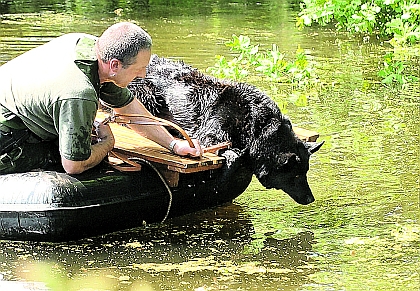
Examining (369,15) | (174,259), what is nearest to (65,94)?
(174,259)

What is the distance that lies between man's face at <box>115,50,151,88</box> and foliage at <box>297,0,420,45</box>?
934 centimetres

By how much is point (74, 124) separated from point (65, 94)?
0.21m

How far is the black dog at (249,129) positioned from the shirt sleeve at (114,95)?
71 cm

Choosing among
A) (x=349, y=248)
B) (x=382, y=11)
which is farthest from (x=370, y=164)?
(x=382, y=11)

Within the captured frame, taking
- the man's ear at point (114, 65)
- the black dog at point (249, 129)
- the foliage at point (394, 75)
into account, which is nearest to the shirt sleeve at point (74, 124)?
the man's ear at point (114, 65)

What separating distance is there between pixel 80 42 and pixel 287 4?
18117 mm

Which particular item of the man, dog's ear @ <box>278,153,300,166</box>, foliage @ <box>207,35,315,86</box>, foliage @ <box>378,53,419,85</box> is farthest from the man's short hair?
foliage @ <box>378,53,419,85</box>

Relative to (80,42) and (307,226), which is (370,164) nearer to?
(307,226)

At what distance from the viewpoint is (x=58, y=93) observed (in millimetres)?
5449

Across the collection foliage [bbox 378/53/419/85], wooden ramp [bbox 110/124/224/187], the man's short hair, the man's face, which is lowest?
foliage [bbox 378/53/419/85]

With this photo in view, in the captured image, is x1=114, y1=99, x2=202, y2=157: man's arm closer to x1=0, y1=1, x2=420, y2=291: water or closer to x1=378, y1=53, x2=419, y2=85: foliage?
x1=0, y1=1, x2=420, y2=291: water

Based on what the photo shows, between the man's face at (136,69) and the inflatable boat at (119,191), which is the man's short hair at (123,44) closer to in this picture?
the man's face at (136,69)

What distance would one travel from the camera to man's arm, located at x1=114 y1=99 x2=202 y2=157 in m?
6.12

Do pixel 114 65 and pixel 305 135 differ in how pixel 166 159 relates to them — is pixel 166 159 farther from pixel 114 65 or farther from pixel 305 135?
pixel 305 135
